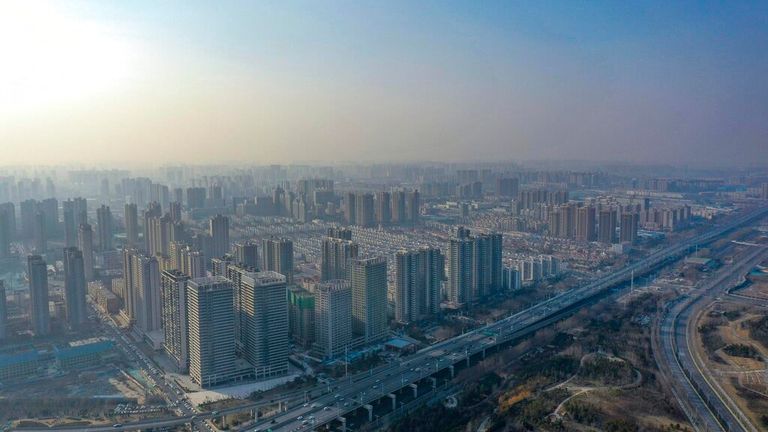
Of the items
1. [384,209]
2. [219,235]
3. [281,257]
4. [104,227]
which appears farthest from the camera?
[384,209]

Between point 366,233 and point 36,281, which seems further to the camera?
point 366,233

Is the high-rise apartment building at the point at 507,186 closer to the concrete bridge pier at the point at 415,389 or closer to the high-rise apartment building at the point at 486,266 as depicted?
the high-rise apartment building at the point at 486,266

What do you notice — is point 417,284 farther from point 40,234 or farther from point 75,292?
point 40,234

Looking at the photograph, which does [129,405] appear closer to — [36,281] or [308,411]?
[308,411]

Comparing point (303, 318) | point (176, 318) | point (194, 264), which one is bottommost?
point (303, 318)

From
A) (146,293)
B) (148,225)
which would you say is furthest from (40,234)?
(146,293)

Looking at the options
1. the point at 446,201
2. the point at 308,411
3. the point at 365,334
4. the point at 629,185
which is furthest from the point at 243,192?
the point at 308,411

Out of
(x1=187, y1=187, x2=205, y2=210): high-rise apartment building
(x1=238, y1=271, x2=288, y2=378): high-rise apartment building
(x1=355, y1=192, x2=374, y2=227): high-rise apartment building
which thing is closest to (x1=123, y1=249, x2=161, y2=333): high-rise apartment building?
(x1=238, y1=271, x2=288, y2=378): high-rise apartment building
